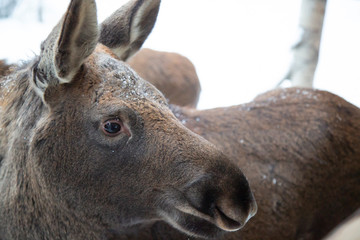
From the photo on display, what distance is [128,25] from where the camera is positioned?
2670 mm

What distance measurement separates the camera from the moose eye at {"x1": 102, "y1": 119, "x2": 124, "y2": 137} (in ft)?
7.08

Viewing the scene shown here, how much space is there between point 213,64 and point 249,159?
4.99 m

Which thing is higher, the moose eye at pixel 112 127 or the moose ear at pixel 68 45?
the moose ear at pixel 68 45

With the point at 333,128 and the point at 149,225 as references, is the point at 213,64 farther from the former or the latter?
the point at 149,225

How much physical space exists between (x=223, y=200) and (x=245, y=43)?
6852 mm

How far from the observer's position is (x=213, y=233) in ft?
7.41

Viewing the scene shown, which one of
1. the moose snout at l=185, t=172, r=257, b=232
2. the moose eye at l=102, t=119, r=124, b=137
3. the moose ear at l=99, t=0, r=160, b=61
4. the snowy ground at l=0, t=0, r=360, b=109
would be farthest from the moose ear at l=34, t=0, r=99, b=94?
the snowy ground at l=0, t=0, r=360, b=109

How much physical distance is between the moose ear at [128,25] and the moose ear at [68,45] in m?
0.54

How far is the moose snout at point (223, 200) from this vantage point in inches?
79.9

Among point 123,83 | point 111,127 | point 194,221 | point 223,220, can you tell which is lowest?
point 194,221

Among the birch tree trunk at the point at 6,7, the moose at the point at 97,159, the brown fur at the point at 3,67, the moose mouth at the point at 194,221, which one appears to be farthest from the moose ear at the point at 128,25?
the birch tree trunk at the point at 6,7

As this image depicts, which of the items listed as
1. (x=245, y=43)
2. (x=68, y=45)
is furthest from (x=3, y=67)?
(x=245, y=43)

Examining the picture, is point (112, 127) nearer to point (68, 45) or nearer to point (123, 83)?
point (123, 83)

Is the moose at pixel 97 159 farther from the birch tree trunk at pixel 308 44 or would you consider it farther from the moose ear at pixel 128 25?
the birch tree trunk at pixel 308 44
